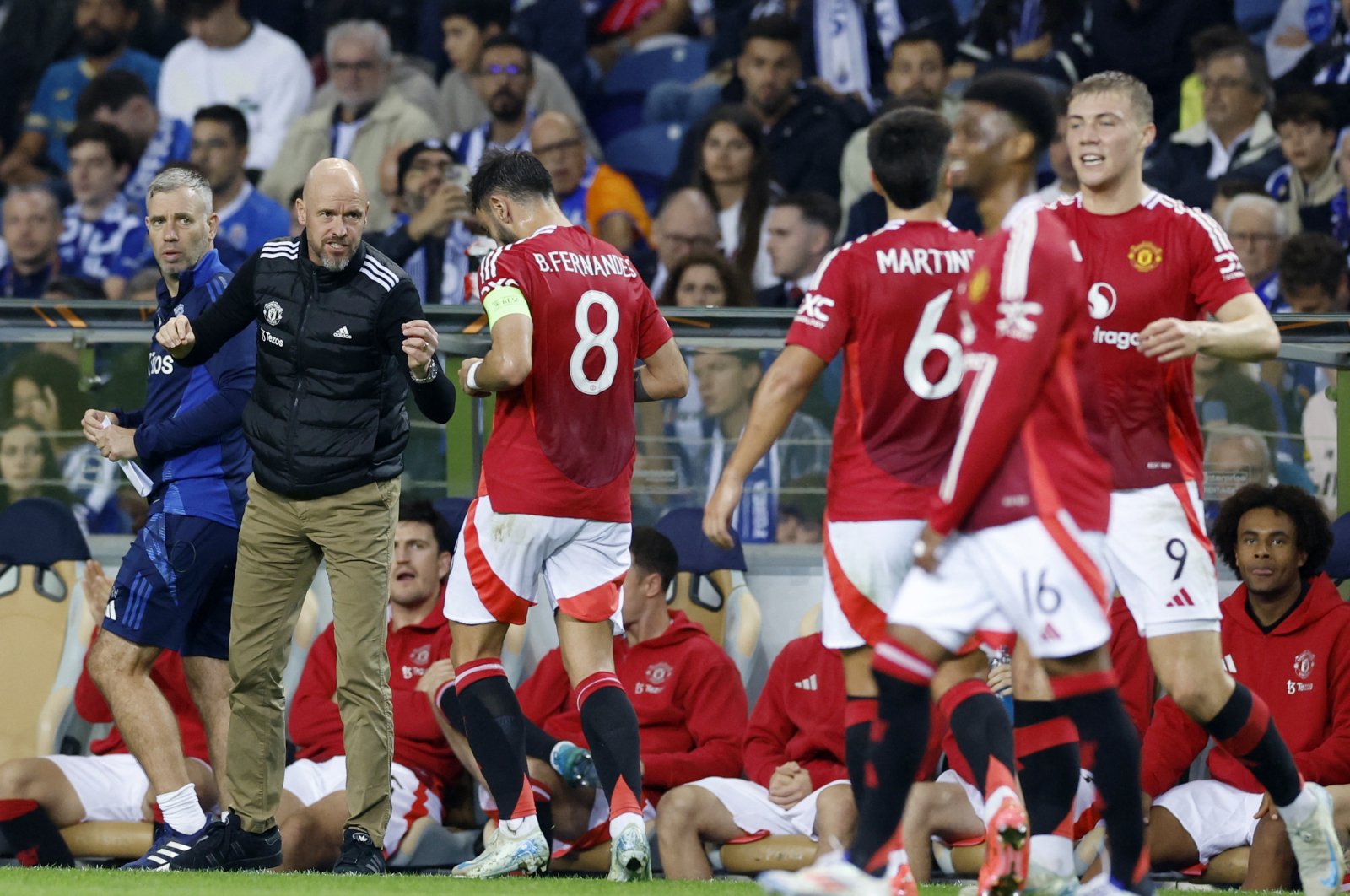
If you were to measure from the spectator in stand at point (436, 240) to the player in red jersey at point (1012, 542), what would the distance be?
6557mm

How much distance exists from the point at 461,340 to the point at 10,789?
2604 millimetres

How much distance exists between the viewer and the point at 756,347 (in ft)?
26.9

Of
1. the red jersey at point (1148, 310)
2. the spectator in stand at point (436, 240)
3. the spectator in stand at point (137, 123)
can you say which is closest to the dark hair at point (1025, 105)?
the red jersey at point (1148, 310)

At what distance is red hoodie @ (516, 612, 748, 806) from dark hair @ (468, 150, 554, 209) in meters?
2.22

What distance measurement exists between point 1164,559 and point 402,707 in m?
3.61

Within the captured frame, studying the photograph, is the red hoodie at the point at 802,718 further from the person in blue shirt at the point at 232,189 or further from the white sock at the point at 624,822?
the person in blue shirt at the point at 232,189

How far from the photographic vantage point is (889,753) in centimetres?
464

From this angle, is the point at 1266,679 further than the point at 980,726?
Yes

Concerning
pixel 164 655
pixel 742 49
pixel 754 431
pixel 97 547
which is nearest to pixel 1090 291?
pixel 754 431

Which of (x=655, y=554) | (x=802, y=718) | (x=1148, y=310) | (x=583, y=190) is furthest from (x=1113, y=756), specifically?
(x=583, y=190)

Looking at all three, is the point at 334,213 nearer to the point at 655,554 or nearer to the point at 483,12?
the point at 655,554

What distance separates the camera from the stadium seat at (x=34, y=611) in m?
8.22

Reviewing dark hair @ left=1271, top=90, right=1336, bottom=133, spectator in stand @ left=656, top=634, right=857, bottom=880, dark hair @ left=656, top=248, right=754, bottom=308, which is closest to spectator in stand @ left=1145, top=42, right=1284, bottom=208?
dark hair @ left=1271, top=90, right=1336, bottom=133

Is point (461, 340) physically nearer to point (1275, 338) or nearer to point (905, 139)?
point (905, 139)
